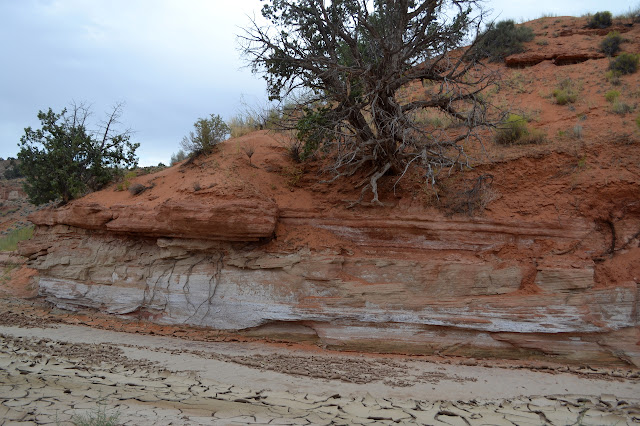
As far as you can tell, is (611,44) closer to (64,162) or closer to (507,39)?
(507,39)

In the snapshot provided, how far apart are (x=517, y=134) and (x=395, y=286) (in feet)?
16.2

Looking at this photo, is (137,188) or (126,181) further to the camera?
(126,181)

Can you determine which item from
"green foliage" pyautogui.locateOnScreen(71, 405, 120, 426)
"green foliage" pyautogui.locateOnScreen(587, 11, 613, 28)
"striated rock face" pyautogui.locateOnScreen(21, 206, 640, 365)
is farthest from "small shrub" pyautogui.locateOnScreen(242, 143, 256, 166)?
"green foliage" pyautogui.locateOnScreen(587, 11, 613, 28)

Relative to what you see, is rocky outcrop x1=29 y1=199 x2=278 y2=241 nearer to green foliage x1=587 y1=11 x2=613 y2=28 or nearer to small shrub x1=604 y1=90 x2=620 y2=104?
small shrub x1=604 y1=90 x2=620 y2=104

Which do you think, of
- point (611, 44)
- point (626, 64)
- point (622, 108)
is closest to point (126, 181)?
point (622, 108)

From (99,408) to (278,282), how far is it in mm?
5095

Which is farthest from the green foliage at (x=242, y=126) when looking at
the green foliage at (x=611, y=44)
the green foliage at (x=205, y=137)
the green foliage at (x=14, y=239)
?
the green foliage at (x=611, y=44)

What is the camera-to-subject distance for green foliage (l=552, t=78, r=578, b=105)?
39.6 ft

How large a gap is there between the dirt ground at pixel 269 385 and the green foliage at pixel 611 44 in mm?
11275

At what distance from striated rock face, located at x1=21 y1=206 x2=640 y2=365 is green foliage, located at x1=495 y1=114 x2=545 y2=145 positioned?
247cm

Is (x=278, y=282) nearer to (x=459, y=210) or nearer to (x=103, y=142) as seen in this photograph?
(x=459, y=210)

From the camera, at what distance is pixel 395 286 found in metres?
8.72

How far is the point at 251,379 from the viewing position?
650 centimetres

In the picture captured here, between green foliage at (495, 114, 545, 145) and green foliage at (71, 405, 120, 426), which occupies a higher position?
green foliage at (495, 114, 545, 145)
